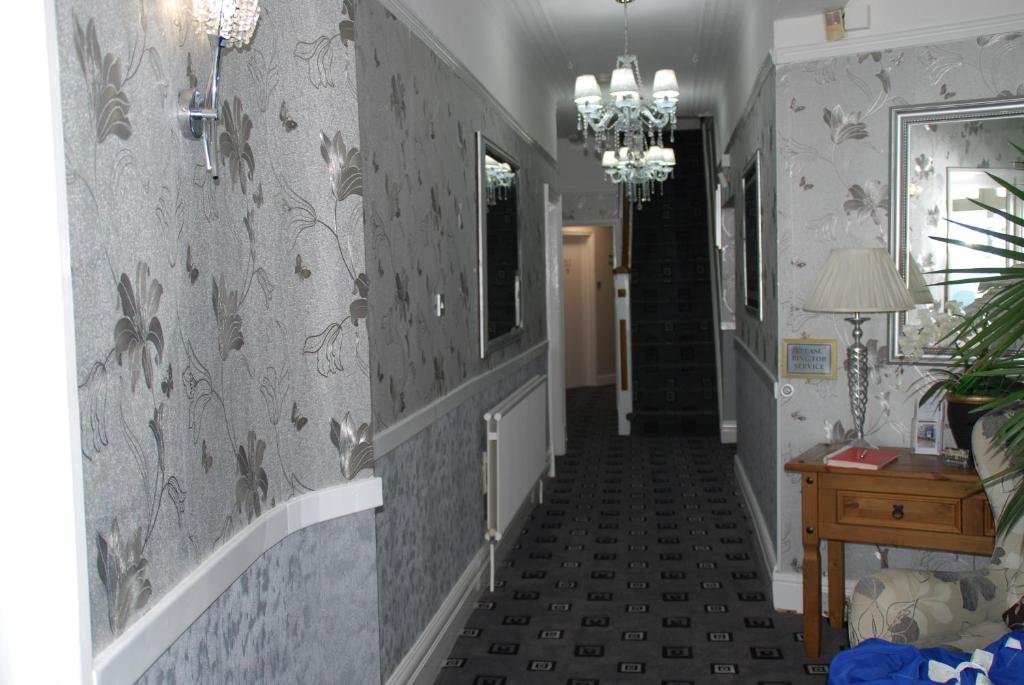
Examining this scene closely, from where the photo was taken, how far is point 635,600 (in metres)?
3.98

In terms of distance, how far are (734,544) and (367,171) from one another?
319 cm

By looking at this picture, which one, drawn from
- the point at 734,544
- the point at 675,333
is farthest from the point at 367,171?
the point at 675,333

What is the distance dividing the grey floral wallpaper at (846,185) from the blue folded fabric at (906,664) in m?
1.62

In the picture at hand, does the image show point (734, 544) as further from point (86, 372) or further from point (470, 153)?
point (86, 372)

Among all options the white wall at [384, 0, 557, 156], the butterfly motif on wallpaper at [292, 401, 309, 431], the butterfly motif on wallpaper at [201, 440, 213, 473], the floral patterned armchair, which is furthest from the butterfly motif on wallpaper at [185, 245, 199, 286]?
the floral patterned armchair

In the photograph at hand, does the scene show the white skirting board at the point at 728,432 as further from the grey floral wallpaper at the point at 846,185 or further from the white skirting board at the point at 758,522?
the grey floral wallpaper at the point at 846,185

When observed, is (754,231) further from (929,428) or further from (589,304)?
(589,304)

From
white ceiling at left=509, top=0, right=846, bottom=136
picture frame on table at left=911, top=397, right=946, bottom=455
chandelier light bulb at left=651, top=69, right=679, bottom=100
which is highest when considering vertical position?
white ceiling at left=509, top=0, right=846, bottom=136

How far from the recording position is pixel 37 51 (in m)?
1.17

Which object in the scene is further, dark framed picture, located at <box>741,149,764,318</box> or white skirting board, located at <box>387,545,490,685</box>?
dark framed picture, located at <box>741,149,764,318</box>

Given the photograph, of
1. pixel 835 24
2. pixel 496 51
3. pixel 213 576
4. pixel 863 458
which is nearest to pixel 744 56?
pixel 496 51

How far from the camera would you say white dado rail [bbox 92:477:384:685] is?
1.34 metres

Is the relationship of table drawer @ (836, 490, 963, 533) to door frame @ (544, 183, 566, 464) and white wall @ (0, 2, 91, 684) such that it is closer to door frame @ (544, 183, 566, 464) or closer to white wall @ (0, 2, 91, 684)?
white wall @ (0, 2, 91, 684)

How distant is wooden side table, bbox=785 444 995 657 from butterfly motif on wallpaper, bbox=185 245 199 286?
7.85 ft
